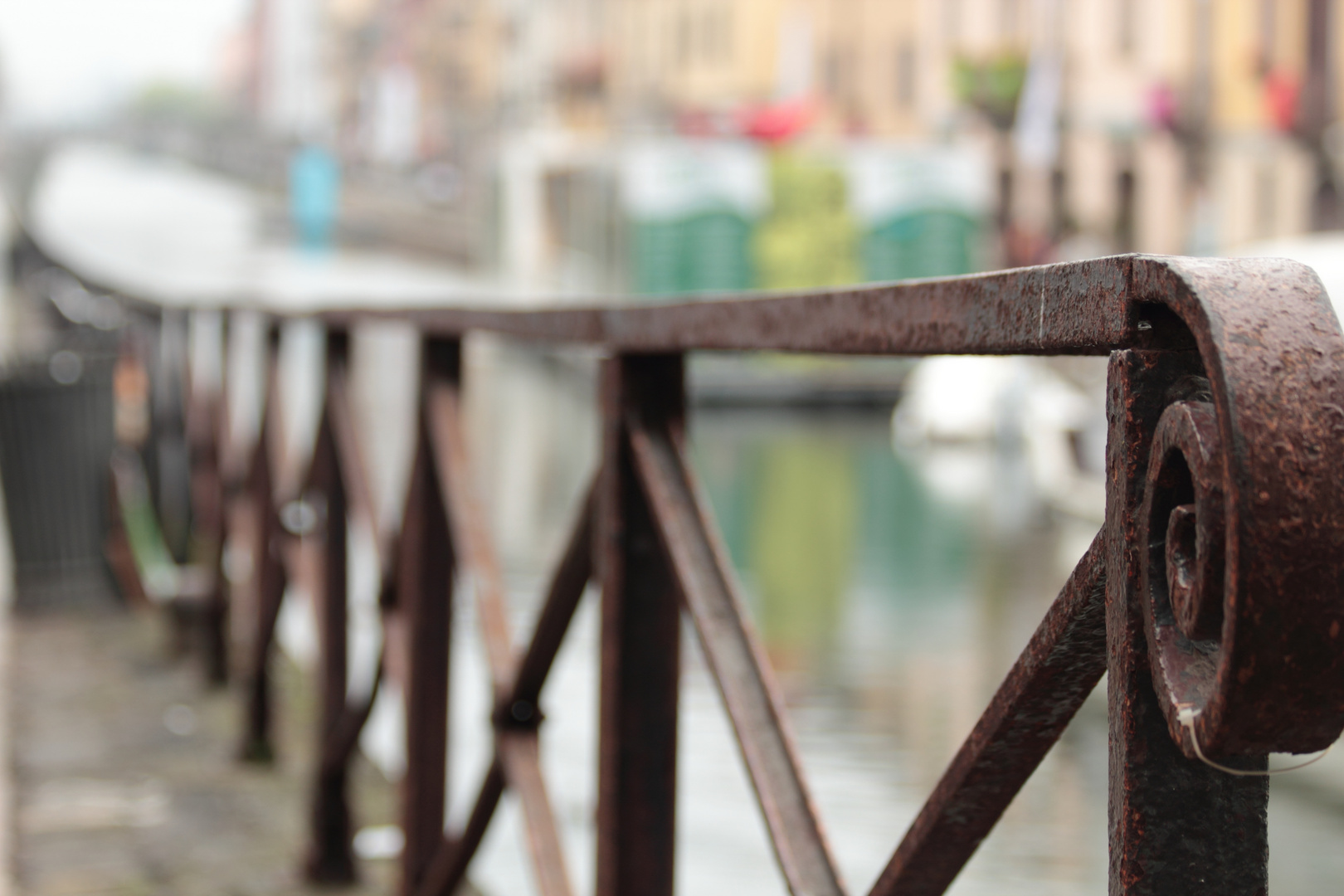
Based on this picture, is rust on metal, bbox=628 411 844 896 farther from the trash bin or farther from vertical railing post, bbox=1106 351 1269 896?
the trash bin

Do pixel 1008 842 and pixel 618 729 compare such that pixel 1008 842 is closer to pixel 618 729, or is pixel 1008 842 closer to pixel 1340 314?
pixel 618 729

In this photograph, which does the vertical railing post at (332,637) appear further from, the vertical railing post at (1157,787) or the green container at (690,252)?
the green container at (690,252)

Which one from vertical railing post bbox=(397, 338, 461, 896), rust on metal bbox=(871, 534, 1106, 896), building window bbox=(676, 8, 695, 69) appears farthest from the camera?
building window bbox=(676, 8, 695, 69)

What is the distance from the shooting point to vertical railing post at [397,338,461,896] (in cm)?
261

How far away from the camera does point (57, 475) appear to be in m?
6.25

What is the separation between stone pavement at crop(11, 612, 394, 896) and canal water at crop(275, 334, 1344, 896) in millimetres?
369

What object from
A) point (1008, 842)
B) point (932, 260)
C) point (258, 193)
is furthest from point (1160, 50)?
point (258, 193)

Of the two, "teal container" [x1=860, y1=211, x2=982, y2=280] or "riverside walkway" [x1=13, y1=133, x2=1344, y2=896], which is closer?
"riverside walkway" [x1=13, y1=133, x2=1344, y2=896]

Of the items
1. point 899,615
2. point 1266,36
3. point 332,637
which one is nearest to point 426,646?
point 332,637

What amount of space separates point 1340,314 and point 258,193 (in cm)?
6402

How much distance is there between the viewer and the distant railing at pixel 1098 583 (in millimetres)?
699

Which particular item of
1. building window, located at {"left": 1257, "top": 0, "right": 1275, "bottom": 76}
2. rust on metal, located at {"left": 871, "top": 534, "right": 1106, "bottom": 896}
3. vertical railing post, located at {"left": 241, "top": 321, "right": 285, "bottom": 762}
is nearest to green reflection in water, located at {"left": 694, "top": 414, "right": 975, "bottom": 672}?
vertical railing post, located at {"left": 241, "top": 321, "right": 285, "bottom": 762}

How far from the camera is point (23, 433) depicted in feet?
20.1

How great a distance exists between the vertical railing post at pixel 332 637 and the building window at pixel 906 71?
3283 cm
